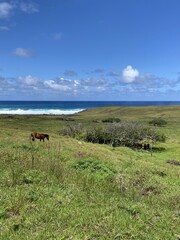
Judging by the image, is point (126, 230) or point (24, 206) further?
point (24, 206)

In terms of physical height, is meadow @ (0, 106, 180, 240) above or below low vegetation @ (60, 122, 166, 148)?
above

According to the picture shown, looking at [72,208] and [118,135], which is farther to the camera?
[118,135]

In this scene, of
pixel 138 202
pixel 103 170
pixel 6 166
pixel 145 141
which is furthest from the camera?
pixel 145 141

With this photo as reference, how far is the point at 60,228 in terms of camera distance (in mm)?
6398

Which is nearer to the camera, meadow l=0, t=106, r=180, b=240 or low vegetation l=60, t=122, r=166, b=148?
meadow l=0, t=106, r=180, b=240

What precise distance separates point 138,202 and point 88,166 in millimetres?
6041

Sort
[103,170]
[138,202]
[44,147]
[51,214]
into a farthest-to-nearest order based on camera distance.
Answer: [44,147] → [103,170] → [138,202] → [51,214]

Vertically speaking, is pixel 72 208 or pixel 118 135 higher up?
pixel 72 208

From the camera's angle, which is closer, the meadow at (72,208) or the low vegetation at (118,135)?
the meadow at (72,208)

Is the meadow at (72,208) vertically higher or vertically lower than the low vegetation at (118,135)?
higher

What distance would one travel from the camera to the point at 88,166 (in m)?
14.3

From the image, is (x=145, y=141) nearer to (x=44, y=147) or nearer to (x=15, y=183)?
(x=44, y=147)

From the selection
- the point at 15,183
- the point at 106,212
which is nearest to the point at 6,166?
the point at 15,183

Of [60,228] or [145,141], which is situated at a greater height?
[60,228]
